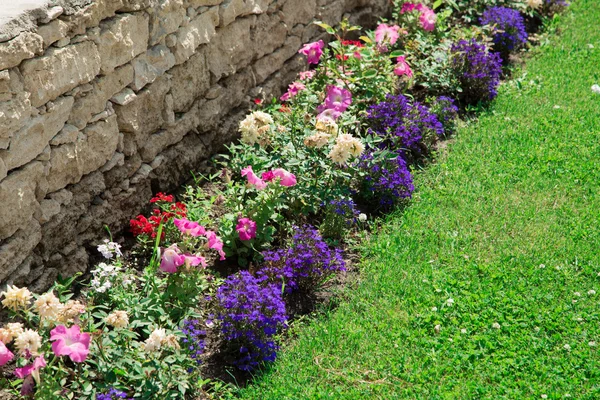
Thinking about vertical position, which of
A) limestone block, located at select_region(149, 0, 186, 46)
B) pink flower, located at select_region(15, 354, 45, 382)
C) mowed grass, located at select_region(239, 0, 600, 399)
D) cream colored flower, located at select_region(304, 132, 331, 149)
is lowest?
mowed grass, located at select_region(239, 0, 600, 399)

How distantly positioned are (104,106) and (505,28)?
4.31 metres

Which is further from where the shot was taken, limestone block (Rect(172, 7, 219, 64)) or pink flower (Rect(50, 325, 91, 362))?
limestone block (Rect(172, 7, 219, 64))

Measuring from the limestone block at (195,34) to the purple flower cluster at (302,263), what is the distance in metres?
1.44

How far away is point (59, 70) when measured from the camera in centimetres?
367

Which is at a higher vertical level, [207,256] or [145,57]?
[145,57]

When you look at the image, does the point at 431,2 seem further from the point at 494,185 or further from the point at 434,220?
the point at 434,220

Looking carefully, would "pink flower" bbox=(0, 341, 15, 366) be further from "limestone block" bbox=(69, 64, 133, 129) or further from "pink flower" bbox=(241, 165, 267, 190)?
"pink flower" bbox=(241, 165, 267, 190)

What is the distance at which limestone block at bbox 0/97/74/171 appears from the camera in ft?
11.3

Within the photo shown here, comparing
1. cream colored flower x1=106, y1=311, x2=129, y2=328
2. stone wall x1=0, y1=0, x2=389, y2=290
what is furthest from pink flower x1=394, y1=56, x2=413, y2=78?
cream colored flower x1=106, y1=311, x2=129, y2=328

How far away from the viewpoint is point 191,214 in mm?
4441

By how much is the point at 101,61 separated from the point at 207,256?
1.33 m

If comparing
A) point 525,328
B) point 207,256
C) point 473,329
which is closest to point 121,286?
point 207,256

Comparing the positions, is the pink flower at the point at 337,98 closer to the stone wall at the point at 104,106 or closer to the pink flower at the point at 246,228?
the stone wall at the point at 104,106

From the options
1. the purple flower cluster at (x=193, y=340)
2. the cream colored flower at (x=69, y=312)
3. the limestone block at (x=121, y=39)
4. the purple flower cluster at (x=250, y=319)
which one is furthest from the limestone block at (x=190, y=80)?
the cream colored flower at (x=69, y=312)
